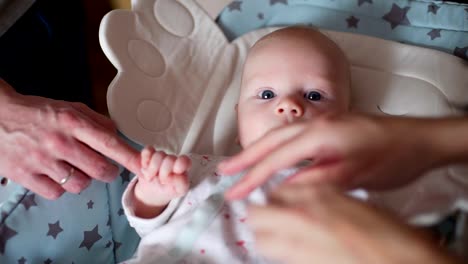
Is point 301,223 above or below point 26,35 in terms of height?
above

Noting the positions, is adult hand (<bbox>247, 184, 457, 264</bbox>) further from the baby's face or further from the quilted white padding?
the quilted white padding

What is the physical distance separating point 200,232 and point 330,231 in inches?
16.8

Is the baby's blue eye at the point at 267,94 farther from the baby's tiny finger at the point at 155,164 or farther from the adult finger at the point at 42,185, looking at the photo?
the adult finger at the point at 42,185

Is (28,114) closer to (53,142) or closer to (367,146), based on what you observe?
(53,142)

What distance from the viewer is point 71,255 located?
885 millimetres

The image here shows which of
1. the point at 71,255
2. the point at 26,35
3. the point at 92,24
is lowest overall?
the point at 71,255

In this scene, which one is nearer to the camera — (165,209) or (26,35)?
(165,209)

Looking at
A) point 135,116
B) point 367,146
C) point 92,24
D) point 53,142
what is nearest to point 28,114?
point 53,142

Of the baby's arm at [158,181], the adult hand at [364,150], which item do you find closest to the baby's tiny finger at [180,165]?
the baby's arm at [158,181]

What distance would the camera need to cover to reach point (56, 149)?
75cm

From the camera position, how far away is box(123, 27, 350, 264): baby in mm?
773

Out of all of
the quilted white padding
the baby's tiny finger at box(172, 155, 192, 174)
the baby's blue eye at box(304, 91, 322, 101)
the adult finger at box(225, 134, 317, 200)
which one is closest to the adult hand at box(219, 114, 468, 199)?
the adult finger at box(225, 134, 317, 200)

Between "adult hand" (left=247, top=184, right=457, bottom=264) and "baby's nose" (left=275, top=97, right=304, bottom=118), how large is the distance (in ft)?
1.23

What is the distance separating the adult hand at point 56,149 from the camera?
75cm
